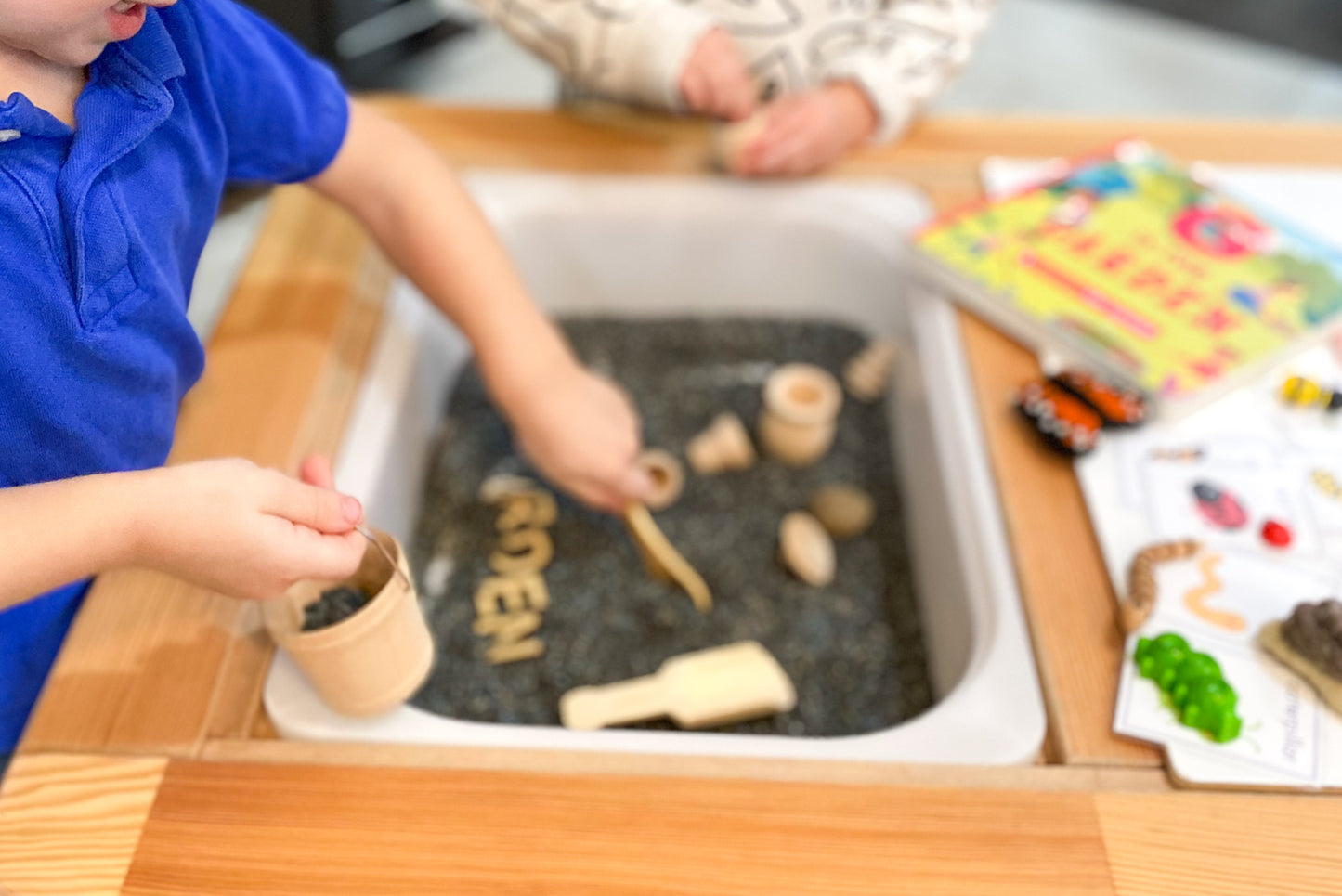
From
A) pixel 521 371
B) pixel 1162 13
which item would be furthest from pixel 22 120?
pixel 1162 13

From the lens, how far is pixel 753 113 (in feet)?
3.11

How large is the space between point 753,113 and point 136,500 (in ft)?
2.28

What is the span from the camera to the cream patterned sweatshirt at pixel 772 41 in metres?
0.91

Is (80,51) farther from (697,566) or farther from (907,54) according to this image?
(907,54)

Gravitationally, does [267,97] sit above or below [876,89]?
above

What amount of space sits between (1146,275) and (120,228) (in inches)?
28.1

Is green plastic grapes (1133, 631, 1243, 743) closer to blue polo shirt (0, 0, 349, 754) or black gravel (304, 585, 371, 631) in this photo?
black gravel (304, 585, 371, 631)

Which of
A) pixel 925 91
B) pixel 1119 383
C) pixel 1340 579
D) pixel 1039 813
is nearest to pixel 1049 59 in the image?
pixel 925 91

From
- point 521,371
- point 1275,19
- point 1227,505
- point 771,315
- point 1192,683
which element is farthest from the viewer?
point 1275,19

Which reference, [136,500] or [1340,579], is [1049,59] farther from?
[136,500]

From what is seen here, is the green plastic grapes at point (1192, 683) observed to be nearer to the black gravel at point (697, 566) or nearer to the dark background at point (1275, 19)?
the black gravel at point (697, 566)

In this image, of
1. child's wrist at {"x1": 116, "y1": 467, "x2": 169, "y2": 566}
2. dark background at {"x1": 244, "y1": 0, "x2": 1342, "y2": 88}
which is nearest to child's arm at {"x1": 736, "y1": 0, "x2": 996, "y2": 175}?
child's wrist at {"x1": 116, "y1": 467, "x2": 169, "y2": 566}

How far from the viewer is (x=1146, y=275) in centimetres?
79

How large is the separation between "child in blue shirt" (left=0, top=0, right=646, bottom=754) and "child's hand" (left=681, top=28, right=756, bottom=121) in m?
0.37
